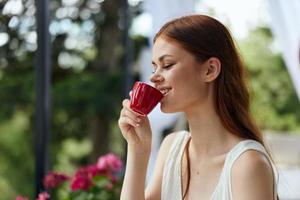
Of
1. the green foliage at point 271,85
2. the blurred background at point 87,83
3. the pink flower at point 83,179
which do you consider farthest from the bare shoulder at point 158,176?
the green foliage at point 271,85

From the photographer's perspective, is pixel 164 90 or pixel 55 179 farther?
pixel 55 179

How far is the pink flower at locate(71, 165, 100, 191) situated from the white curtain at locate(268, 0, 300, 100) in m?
1.42

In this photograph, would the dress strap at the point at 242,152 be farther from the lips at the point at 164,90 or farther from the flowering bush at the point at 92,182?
the flowering bush at the point at 92,182

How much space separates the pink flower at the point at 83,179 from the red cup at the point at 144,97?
0.71m

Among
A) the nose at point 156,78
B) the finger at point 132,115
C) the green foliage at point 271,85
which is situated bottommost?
the green foliage at point 271,85

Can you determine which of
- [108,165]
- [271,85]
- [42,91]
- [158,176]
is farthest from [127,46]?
[271,85]

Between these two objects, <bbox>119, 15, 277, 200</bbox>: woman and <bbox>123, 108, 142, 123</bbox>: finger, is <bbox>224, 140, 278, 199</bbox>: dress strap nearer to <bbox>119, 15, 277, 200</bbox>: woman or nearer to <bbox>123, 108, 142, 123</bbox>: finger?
<bbox>119, 15, 277, 200</bbox>: woman

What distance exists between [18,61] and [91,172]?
481cm

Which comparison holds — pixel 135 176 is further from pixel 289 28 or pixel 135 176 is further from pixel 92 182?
pixel 289 28

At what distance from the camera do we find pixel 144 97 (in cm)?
111

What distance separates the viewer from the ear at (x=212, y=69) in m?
1.17

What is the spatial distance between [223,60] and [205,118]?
0.13m

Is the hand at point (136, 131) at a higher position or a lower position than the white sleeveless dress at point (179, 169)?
higher

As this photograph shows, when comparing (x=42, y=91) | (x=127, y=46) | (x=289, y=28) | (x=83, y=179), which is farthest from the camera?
(x=127, y=46)
